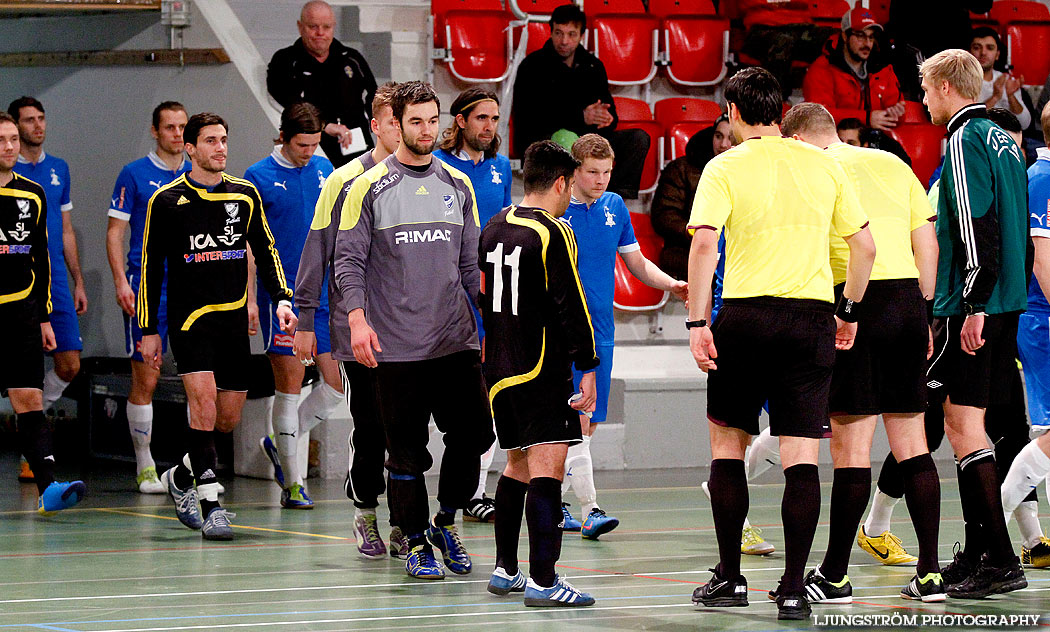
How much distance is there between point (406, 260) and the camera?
242 inches

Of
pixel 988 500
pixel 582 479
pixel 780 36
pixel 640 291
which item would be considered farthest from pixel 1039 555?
pixel 780 36

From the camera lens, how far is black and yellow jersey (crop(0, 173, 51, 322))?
835 centimetres

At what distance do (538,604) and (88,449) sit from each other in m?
6.77

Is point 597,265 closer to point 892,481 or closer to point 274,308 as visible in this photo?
point 892,481

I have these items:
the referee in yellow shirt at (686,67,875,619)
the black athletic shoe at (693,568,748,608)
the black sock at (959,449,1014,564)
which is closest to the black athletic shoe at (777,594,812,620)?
the referee in yellow shirt at (686,67,875,619)

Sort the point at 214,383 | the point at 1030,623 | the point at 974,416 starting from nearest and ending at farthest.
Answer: the point at 1030,623
the point at 974,416
the point at 214,383

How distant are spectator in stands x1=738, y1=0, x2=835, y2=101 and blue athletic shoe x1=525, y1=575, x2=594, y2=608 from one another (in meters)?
7.61

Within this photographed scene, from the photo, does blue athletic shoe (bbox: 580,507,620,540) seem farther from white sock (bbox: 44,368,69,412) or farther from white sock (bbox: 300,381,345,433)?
white sock (bbox: 44,368,69,412)

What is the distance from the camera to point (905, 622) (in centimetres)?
509

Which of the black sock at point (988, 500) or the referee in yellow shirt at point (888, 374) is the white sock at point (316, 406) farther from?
the black sock at point (988, 500)

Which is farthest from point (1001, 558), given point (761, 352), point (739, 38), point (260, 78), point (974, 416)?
point (739, 38)

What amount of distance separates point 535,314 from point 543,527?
0.82 meters

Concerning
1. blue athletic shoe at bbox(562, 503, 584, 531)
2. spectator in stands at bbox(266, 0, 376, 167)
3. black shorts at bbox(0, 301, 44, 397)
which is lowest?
blue athletic shoe at bbox(562, 503, 584, 531)

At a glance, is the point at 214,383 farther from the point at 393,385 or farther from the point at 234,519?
the point at 393,385
